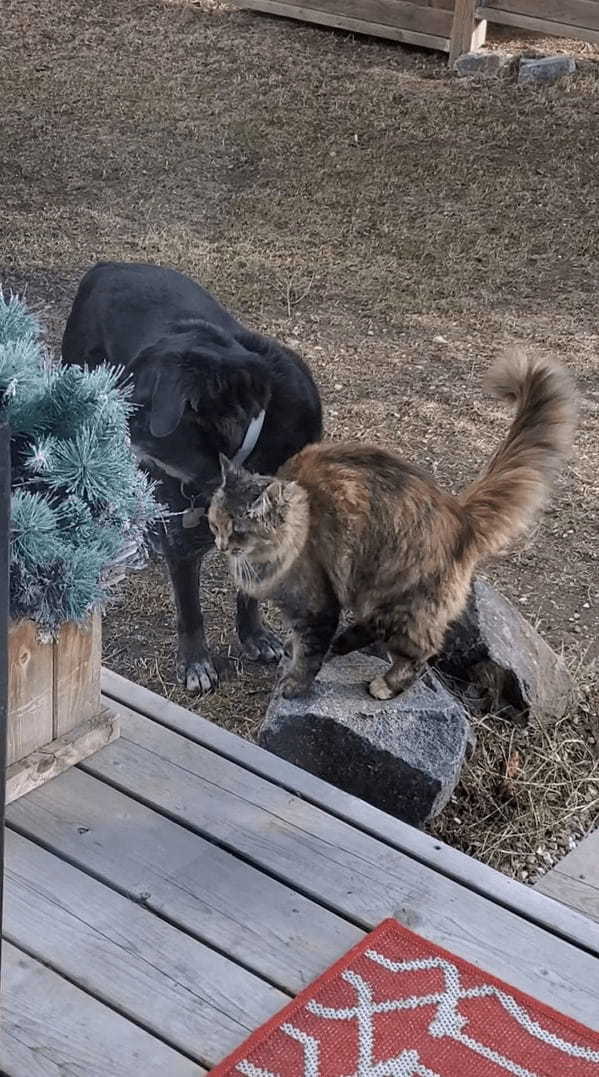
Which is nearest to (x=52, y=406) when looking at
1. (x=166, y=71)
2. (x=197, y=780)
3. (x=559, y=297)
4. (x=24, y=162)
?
(x=197, y=780)

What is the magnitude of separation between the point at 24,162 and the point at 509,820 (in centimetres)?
557

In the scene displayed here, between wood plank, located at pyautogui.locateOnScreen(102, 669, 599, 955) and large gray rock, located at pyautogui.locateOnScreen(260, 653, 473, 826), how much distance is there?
0.51 meters

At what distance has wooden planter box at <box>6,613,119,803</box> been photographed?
2482 mm

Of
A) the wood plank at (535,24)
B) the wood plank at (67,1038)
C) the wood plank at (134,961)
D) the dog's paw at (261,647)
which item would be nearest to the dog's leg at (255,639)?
the dog's paw at (261,647)

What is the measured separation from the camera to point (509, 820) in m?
3.41

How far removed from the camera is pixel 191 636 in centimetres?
389

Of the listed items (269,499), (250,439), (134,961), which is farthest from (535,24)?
(134,961)

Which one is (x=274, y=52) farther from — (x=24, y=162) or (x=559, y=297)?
(x=559, y=297)

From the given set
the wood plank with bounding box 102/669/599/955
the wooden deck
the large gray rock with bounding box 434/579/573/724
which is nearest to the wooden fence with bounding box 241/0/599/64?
the large gray rock with bounding box 434/579/573/724

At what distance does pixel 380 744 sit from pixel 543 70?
691 centimetres

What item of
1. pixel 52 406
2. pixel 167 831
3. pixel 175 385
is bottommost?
pixel 167 831

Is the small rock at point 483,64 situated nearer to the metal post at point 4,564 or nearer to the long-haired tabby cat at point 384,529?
the long-haired tabby cat at point 384,529

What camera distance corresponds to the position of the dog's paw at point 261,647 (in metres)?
4.00

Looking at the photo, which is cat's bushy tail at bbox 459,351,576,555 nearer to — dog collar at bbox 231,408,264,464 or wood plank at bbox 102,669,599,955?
dog collar at bbox 231,408,264,464
